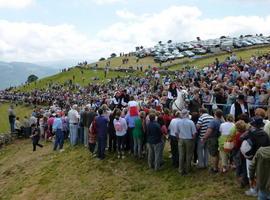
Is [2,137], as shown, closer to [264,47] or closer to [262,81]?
[262,81]

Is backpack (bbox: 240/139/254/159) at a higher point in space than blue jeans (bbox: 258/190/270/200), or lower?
higher

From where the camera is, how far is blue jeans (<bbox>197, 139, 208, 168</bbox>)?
15.8 metres

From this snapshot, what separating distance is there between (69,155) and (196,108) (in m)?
8.00

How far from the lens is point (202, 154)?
16172 millimetres

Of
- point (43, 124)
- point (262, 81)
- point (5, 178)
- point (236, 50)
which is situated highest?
point (236, 50)

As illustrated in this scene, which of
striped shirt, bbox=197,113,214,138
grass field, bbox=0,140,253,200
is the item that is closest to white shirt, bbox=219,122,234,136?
striped shirt, bbox=197,113,214,138

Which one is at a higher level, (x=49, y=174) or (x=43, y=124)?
(x=43, y=124)

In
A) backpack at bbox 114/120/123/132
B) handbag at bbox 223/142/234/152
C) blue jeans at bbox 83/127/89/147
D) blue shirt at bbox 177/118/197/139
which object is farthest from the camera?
blue jeans at bbox 83/127/89/147

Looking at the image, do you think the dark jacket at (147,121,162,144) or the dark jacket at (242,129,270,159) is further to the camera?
the dark jacket at (147,121,162,144)

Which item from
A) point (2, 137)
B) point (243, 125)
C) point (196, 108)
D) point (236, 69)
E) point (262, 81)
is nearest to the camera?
point (243, 125)

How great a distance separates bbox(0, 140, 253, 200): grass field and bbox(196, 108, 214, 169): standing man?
43 centimetres

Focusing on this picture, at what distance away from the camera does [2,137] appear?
113ft

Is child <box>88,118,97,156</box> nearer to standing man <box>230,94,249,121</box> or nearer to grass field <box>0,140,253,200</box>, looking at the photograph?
grass field <box>0,140,253,200</box>

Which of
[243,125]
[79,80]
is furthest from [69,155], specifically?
[79,80]
